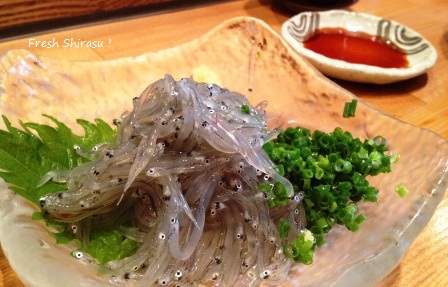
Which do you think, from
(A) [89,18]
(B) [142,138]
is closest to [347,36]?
(A) [89,18]

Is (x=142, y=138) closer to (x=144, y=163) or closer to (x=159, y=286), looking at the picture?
(x=144, y=163)

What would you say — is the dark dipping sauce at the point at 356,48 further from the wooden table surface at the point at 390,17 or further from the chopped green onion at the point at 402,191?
the chopped green onion at the point at 402,191

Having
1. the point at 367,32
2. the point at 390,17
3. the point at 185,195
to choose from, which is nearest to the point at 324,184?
the point at 185,195

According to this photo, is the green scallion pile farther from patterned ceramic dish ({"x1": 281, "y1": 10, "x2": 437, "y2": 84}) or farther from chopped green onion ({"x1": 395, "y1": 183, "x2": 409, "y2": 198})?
patterned ceramic dish ({"x1": 281, "y1": 10, "x2": 437, "y2": 84})

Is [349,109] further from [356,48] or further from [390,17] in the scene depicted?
[390,17]

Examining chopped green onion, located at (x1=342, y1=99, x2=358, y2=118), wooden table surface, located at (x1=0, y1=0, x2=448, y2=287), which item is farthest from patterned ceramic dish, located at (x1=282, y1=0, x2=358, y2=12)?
chopped green onion, located at (x1=342, y1=99, x2=358, y2=118)

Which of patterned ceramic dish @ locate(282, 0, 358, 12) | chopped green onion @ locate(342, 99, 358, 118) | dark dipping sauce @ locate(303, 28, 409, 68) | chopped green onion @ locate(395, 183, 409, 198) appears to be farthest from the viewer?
patterned ceramic dish @ locate(282, 0, 358, 12)

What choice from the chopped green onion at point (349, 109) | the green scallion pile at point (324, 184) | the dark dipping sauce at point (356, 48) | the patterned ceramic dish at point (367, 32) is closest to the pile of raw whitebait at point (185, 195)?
the green scallion pile at point (324, 184)
